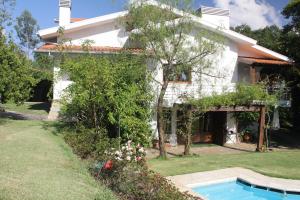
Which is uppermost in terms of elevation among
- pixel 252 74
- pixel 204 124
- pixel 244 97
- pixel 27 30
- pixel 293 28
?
pixel 27 30

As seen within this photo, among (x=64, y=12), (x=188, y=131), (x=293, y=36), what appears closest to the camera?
(x=188, y=131)

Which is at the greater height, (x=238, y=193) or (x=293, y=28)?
(x=293, y=28)

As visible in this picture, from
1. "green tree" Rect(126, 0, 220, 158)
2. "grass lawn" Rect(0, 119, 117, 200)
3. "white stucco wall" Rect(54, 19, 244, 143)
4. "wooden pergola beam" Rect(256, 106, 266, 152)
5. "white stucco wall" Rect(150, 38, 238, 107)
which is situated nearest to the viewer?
"grass lawn" Rect(0, 119, 117, 200)

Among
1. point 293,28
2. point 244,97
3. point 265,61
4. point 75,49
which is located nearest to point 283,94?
point 265,61

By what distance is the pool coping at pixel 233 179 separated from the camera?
15.1m

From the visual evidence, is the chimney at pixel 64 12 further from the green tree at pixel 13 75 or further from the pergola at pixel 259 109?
the pergola at pixel 259 109

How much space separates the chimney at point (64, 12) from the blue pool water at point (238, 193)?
19.8m

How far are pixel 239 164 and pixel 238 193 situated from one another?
3.57 m

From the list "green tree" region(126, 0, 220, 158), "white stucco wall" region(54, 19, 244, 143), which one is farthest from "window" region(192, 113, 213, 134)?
"green tree" region(126, 0, 220, 158)

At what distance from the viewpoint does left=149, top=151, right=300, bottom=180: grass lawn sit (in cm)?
1730

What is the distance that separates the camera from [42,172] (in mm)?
11648

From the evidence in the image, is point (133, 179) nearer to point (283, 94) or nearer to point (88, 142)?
point (88, 142)

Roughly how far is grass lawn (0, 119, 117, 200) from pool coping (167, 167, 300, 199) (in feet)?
13.3

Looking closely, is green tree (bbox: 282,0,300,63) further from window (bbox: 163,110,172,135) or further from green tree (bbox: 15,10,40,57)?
green tree (bbox: 15,10,40,57)
